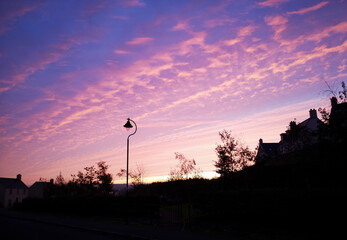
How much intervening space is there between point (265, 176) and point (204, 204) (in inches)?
362

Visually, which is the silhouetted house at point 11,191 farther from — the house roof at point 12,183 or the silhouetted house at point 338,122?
the silhouetted house at point 338,122

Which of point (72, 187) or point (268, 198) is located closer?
point (268, 198)

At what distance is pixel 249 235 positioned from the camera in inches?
490

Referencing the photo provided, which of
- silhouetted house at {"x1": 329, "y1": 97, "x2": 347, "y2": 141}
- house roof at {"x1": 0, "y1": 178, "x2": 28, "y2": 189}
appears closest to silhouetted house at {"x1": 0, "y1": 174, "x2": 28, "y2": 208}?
house roof at {"x1": 0, "y1": 178, "x2": 28, "y2": 189}

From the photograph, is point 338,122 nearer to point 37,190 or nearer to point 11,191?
point 11,191

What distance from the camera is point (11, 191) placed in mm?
86250

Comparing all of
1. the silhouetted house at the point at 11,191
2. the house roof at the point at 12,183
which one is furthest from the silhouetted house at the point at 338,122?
the house roof at the point at 12,183

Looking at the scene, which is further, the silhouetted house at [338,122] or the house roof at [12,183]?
the house roof at [12,183]

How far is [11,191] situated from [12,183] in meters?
3.73

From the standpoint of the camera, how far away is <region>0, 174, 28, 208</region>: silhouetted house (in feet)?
272

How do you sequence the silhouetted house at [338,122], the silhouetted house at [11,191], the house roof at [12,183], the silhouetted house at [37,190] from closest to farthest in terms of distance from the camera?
the silhouetted house at [338,122], the silhouetted house at [11,191], the house roof at [12,183], the silhouetted house at [37,190]

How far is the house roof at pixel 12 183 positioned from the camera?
85069 mm

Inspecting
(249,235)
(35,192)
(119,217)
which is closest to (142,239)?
(249,235)

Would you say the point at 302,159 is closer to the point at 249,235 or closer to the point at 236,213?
the point at 236,213
